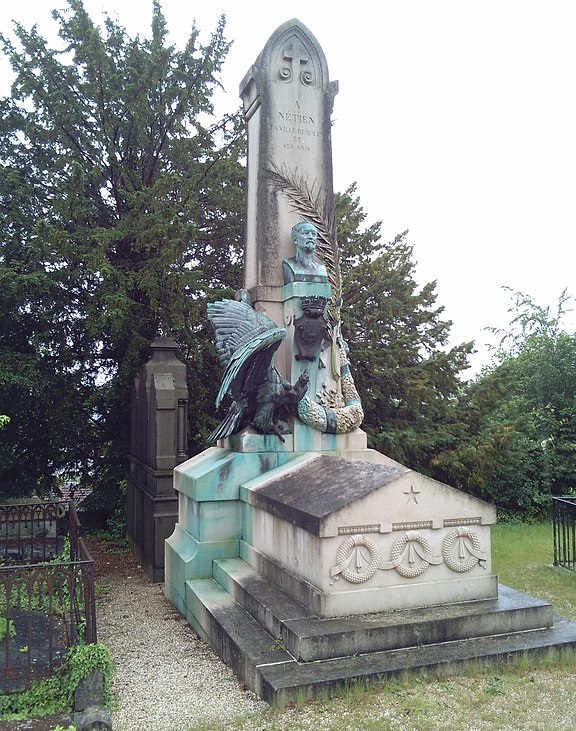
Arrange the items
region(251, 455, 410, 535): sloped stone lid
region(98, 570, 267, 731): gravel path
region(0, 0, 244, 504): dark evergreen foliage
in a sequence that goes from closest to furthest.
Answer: region(98, 570, 267, 731): gravel path
region(251, 455, 410, 535): sloped stone lid
region(0, 0, 244, 504): dark evergreen foliage

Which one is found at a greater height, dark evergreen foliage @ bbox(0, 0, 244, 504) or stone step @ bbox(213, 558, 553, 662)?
dark evergreen foliage @ bbox(0, 0, 244, 504)

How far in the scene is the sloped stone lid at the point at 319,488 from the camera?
15.0 ft

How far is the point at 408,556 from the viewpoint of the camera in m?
4.64

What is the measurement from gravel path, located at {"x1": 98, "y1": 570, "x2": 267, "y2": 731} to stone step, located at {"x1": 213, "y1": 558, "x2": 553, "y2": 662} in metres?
0.46

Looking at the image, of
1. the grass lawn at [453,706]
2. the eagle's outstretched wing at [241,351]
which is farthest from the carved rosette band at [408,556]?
the eagle's outstretched wing at [241,351]

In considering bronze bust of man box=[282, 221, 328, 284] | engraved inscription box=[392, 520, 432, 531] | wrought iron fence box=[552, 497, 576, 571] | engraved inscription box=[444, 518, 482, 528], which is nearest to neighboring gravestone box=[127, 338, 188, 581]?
bronze bust of man box=[282, 221, 328, 284]

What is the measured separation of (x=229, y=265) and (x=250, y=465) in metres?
6.44

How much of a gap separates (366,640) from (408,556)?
0.72 metres

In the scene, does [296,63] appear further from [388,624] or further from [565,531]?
[565,531]

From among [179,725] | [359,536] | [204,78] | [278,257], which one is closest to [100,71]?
[204,78]

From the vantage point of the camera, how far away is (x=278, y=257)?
6.98 m

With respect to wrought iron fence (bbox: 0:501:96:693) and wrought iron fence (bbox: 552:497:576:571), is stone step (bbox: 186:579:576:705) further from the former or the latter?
wrought iron fence (bbox: 552:497:576:571)

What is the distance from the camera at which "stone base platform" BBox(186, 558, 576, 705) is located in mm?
3945

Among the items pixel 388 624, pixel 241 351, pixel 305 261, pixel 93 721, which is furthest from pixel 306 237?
pixel 93 721
